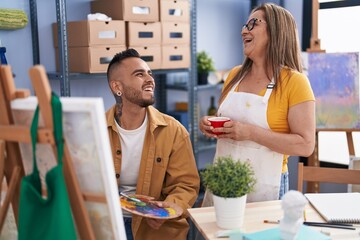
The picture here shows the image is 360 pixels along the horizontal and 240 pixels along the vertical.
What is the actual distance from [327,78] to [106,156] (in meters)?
2.11

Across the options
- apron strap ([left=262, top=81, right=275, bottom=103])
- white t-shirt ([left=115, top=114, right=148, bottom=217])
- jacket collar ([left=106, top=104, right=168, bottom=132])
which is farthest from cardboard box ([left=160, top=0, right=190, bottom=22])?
apron strap ([left=262, top=81, right=275, bottom=103])

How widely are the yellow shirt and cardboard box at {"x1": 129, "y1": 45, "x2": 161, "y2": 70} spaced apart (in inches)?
51.7

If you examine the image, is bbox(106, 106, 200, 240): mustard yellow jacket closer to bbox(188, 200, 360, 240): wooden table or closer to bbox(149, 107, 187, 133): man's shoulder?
bbox(149, 107, 187, 133): man's shoulder

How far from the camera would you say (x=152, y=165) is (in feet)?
6.26

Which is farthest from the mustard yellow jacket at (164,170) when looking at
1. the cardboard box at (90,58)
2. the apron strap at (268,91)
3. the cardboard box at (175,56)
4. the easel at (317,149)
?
the easel at (317,149)

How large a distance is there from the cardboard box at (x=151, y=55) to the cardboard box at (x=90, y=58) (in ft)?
0.54

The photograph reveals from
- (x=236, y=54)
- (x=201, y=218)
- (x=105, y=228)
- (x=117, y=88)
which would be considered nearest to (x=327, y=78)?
(x=236, y=54)

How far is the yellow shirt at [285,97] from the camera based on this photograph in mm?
1713

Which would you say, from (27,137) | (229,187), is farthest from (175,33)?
(27,137)

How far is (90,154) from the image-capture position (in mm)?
1203

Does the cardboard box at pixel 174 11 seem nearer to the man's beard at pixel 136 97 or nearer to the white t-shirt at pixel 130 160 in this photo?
the man's beard at pixel 136 97

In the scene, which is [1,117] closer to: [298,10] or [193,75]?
[193,75]

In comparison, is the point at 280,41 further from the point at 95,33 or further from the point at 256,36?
the point at 95,33

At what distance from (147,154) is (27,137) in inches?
29.6
